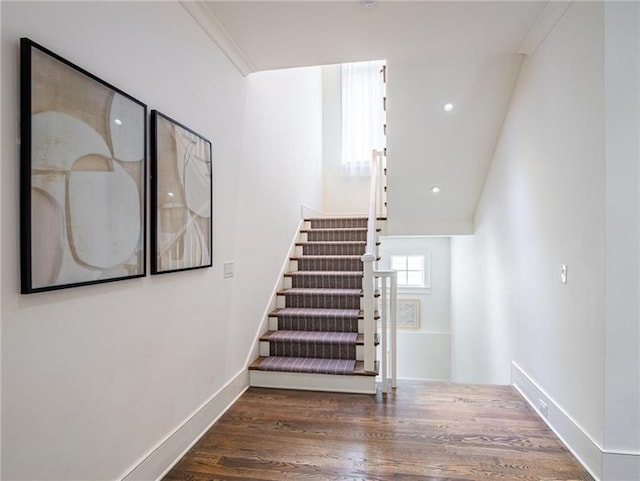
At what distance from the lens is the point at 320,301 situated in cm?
379

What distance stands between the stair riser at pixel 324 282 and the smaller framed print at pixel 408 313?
2.61 meters

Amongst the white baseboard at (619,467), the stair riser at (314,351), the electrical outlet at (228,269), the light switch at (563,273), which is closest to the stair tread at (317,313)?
the stair riser at (314,351)

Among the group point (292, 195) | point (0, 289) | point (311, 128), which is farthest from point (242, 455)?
point (311, 128)

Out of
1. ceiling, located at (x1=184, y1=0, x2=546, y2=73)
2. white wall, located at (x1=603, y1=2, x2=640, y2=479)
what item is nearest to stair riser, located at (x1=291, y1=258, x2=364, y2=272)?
ceiling, located at (x1=184, y1=0, x2=546, y2=73)

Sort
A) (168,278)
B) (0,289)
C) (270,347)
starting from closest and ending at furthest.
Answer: (0,289)
(168,278)
(270,347)

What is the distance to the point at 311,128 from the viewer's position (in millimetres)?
5430

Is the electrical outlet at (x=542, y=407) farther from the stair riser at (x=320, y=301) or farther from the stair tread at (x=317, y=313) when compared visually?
the stair riser at (x=320, y=301)

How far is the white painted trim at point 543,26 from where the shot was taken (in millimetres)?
2109

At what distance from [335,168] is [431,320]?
3.02 meters

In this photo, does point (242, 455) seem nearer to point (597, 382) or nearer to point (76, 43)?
point (597, 382)

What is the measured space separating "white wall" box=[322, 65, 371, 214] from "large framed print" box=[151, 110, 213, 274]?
3914 millimetres

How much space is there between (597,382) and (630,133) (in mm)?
1243

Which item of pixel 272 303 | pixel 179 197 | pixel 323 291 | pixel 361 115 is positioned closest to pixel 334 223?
pixel 323 291

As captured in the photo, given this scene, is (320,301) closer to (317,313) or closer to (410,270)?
(317,313)
